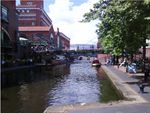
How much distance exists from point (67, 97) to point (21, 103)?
4247mm

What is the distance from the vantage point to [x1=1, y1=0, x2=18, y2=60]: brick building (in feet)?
302

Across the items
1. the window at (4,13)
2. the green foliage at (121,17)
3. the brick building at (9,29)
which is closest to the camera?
the green foliage at (121,17)

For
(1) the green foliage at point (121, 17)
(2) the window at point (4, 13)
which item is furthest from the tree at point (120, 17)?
(2) the window at point (4, 13)

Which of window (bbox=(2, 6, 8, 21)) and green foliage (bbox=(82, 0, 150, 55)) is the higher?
window (bbox=(2, 6, 8, 21))

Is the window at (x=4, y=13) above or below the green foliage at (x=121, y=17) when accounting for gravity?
above

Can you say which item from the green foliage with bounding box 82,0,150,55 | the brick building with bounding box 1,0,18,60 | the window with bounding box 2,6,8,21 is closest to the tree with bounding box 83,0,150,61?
the green foliage with bounding box 82,0,150,55

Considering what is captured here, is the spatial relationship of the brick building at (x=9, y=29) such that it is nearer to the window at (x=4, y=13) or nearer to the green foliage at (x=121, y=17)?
the window at (x=4, y=13)

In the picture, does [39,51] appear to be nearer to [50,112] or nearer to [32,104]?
[32,104]

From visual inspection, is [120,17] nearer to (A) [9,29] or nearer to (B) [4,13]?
(B) [4,13]

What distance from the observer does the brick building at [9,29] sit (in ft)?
302

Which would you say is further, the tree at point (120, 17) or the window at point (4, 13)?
the window at point (4, 13)

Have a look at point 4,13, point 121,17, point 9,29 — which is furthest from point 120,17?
point 9,29

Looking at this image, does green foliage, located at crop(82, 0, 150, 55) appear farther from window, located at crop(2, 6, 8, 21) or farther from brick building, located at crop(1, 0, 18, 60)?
window, located at crop(2, 6, 8, 21)

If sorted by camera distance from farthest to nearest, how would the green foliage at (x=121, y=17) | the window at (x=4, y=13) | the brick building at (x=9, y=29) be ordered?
the window at (x=4, y=13)
the brick building at (x=9, y=29)
the green foliage at (x=121, y=17)
